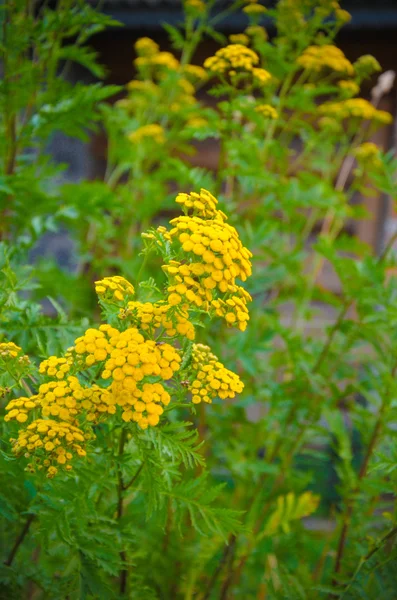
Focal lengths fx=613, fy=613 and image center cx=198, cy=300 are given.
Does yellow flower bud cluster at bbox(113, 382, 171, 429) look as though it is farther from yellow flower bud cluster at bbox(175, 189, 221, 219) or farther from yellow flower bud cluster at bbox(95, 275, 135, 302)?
yellow flower bud cluster at bbox(175, 189, 221, 219)

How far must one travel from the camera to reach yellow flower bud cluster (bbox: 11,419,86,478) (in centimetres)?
93

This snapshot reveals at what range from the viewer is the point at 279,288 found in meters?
2.78

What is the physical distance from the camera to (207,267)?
963mm

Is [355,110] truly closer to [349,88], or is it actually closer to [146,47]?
[349,88]

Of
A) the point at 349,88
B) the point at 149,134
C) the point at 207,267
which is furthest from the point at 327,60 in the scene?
the point at 207,267

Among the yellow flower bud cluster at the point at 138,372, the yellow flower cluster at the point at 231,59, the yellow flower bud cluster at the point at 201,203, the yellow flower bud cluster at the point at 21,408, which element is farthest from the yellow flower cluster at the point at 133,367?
the yellow flower cluster at the point at 231,59

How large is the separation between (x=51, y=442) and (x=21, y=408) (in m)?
0.11

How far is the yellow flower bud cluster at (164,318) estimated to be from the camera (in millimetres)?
961

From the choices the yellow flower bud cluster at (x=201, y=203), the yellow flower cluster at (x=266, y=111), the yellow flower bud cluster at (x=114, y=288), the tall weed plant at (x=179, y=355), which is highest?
the yellow flower bud cluster at (x=201, y=203)

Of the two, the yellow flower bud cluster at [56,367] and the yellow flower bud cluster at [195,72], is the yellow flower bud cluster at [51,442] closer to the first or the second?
the yellow flower bud cluster at [56,367]

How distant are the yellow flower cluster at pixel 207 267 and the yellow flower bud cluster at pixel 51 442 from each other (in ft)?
0.84

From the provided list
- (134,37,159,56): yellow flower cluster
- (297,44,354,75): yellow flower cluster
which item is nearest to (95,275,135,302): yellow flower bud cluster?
(297,44,354,75): yellow flower cluster

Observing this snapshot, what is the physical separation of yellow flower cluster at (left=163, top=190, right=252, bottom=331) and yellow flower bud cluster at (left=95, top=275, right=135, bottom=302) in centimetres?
9

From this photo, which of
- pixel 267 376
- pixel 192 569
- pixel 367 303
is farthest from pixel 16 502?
pixel 267 376
